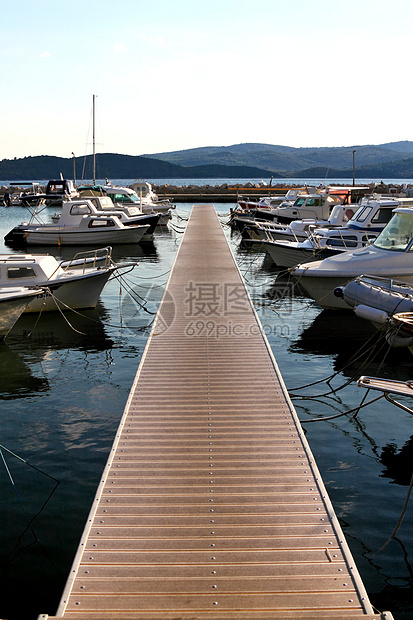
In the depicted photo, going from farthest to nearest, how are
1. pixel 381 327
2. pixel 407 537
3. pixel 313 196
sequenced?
pixel 313 196 → pixel 381 327 → pixel 407 537

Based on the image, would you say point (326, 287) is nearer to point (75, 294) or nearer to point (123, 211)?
point (75, 294)

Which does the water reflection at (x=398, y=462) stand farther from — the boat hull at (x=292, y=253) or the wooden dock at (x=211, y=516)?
the boat hull at (x=292, y=253)

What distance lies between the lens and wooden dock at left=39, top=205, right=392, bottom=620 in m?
5.27

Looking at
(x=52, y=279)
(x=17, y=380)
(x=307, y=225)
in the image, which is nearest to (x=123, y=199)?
(x=307, y=225)

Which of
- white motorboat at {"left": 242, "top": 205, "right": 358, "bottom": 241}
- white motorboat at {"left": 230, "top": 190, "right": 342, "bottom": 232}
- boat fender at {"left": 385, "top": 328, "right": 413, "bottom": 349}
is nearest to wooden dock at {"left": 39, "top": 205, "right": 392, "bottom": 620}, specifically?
boat fender at {"left": 385, "top": 328, "right": 413, "bottom": 349}

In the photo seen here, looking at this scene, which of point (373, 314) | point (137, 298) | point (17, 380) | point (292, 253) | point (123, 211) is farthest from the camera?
point (123, 211)

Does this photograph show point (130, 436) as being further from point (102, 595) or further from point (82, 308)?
point (82, 308)

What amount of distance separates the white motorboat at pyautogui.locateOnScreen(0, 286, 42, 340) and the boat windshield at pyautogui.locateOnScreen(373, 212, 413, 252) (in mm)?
9945

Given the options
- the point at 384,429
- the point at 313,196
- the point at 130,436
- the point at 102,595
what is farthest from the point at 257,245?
the point at 102,595

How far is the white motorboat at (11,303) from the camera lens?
15.5 meters

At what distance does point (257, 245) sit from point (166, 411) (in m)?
27.9

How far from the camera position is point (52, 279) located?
17453mm

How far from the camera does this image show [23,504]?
8180mm

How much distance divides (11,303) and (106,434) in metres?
6.69
